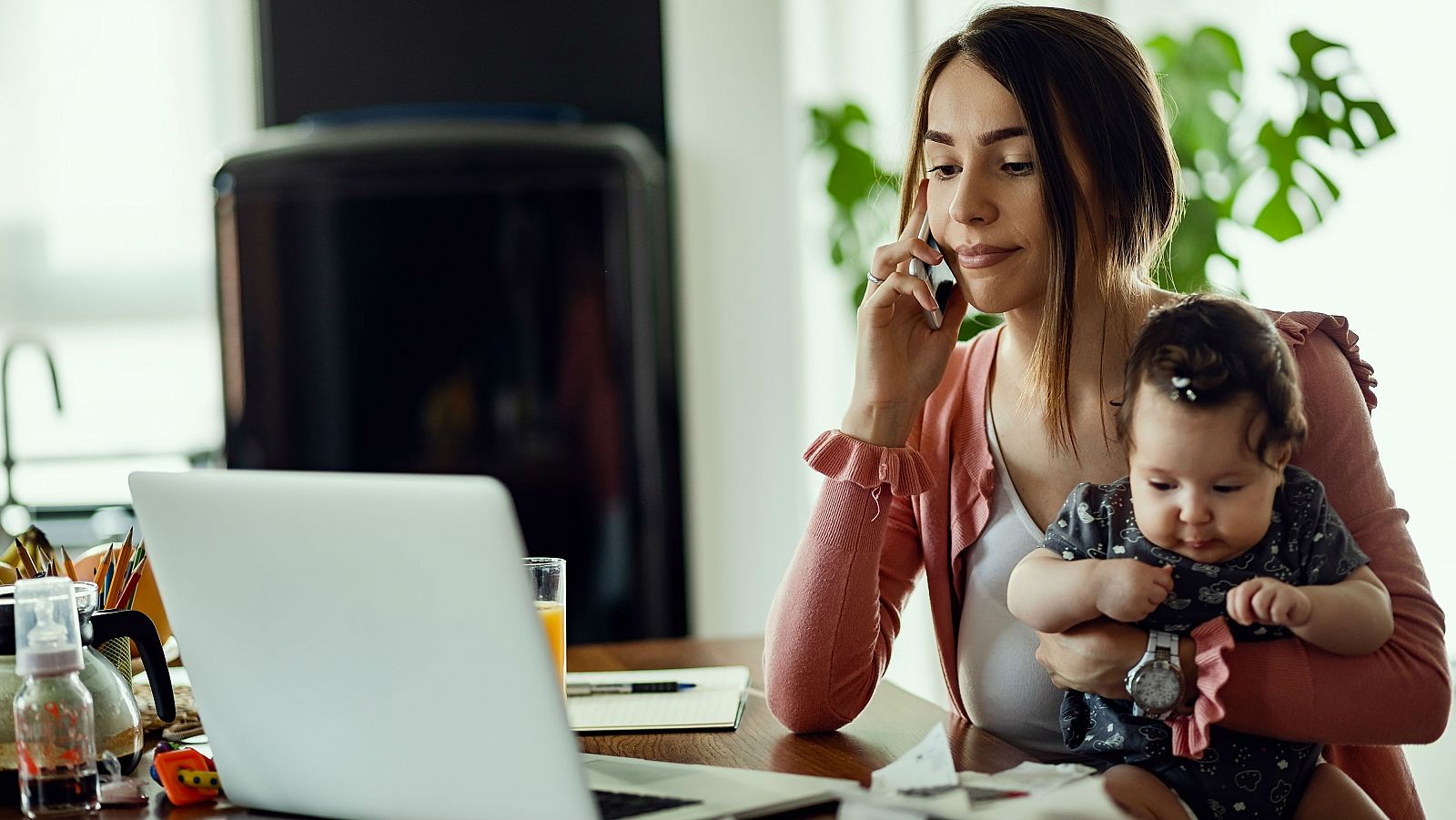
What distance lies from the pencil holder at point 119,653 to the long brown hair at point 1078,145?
863 mm

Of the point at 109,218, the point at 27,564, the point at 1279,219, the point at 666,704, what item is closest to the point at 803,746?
the point at 666,704

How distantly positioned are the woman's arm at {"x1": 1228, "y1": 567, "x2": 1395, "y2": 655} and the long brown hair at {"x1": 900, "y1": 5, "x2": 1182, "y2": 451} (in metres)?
0.35

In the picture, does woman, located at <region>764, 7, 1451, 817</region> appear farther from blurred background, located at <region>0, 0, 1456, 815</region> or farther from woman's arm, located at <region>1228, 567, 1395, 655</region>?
blurred background, located at <region>0, 0, 1456, 815</region>

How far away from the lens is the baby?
1022 mm

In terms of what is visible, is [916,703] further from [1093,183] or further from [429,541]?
[429,541]

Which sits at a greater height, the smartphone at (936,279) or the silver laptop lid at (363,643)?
the smartphone at (936,279)

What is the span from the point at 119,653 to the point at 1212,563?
882 mm

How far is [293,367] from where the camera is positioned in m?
2.90

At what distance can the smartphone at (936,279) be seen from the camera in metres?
1.39

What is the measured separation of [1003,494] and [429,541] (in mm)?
697

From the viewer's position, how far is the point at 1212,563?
1063mm

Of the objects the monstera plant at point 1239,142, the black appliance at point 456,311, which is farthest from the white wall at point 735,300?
the monstera plant at point 1239,142

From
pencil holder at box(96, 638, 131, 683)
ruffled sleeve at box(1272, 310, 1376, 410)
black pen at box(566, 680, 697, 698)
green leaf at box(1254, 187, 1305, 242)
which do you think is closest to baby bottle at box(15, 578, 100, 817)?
pencil holder at box(96, 638, 131, 683)

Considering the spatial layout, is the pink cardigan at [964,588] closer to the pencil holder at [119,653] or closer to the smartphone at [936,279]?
the smartphone at [936,279]
